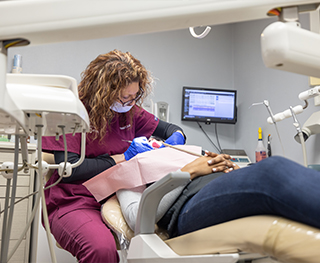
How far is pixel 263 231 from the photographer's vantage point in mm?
674

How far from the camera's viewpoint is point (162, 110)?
3018mm

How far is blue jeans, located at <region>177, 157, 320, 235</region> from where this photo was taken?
2.07 ft

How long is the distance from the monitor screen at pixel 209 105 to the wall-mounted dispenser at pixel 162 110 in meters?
0.18

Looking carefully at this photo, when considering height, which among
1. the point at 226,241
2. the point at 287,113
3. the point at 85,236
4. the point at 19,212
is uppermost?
the point at 287,113

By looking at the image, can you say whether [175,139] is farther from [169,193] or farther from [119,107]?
[169,193]

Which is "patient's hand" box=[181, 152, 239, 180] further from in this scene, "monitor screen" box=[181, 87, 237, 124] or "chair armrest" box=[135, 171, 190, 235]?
"monitor screen" box=[181, 87, 237, 124]

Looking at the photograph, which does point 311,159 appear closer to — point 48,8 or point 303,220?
point 303,220

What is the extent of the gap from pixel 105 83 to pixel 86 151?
32cm

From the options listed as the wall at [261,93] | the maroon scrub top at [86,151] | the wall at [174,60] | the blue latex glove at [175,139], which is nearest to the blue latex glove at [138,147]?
the maroon scrub top at [86,151]

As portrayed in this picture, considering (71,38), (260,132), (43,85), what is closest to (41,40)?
(71,38)

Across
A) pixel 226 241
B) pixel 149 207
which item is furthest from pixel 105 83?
pixel 226 241

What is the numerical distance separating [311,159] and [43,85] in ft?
6.75

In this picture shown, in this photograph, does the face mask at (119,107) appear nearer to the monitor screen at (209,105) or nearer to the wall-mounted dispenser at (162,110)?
the wall-mounted dispenser at (162,110)

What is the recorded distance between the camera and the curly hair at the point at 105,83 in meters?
1.46
